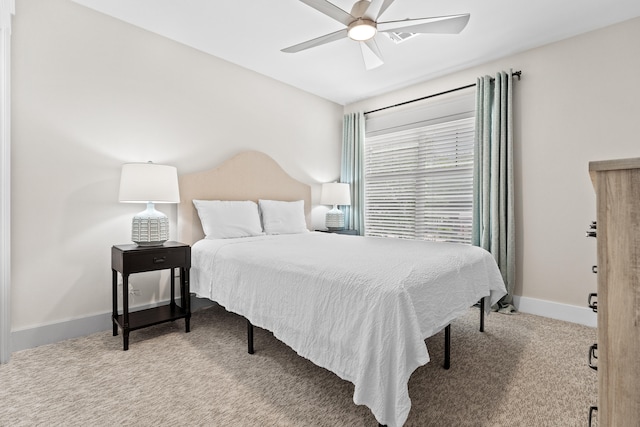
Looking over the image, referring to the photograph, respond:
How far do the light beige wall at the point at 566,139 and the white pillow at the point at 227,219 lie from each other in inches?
107

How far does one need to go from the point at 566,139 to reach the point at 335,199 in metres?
2.50

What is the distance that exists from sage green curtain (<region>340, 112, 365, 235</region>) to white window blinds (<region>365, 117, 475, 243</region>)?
127 mm

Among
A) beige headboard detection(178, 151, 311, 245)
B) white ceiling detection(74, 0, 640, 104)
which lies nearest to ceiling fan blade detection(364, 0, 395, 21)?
white ceiling detection(74, 0, 640, 104)

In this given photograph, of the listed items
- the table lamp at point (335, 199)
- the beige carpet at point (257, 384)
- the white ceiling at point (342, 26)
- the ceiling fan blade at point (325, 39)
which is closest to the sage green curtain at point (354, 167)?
the table lamp at point (335, 199)

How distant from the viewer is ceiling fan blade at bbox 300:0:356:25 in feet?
6.14

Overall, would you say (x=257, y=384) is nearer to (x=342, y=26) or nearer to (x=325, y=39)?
(x=325, y=39)

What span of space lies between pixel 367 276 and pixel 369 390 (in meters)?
0.47

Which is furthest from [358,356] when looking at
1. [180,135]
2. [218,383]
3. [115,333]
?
[180,135]

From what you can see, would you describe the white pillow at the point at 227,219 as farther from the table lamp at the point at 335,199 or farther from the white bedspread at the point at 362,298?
the table lamp at the point at 335,199

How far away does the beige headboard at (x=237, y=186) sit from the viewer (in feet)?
9.75

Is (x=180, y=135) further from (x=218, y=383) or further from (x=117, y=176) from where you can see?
(x=218, y=383)

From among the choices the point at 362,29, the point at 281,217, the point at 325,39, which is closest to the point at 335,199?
the point at 281,217

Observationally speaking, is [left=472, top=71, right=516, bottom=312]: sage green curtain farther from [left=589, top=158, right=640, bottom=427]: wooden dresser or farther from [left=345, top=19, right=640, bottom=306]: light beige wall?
[left=589, top=158, right=640, bottom=427]: wooden dresser

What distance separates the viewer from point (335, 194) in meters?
4.17
